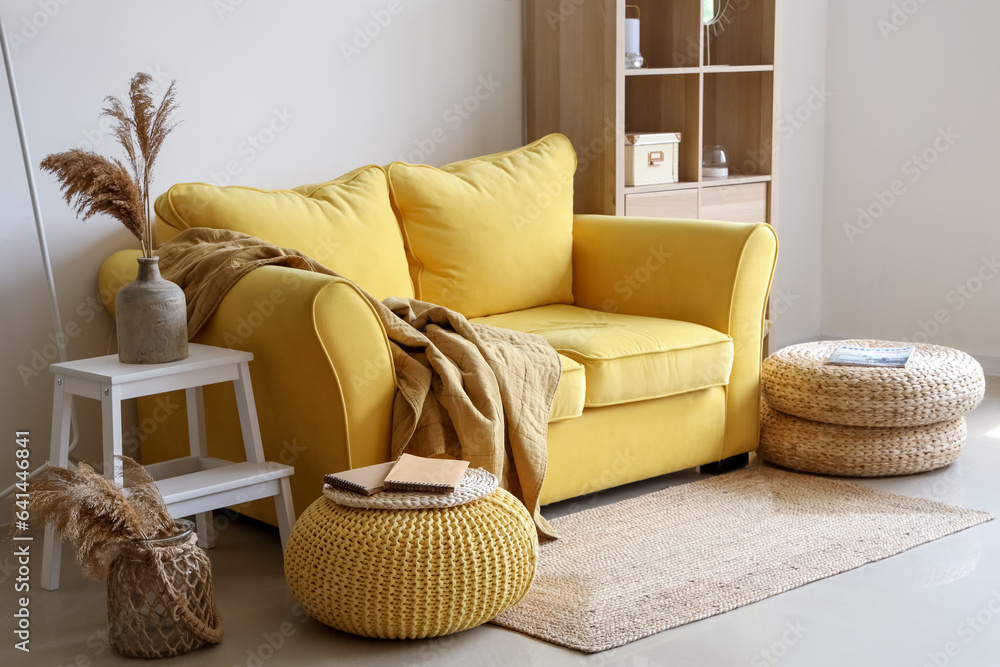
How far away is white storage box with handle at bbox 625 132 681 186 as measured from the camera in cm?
359

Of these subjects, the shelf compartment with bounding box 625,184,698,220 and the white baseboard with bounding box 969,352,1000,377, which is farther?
the white baseboard with bounding box 969,352,1000,377

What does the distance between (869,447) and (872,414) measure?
4.0 inches

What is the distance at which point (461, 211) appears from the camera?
3.17 meters

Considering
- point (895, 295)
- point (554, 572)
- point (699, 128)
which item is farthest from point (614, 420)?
point (895, 295)

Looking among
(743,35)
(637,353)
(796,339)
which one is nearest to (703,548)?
(637,353)

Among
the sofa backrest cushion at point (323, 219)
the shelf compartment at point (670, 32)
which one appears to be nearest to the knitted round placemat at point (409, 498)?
the sofa backrest cushion at point (323, 219)

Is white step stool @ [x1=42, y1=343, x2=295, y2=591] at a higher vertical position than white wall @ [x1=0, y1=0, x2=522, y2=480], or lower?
lower

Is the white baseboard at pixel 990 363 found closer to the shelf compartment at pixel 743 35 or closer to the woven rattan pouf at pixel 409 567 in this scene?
the shelf compartment at pixel 743 35

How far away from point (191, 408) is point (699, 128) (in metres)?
2.01

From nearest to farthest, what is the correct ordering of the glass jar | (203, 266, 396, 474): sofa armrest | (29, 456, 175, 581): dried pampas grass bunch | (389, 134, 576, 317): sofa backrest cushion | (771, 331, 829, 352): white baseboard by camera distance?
1. (29, 456, 175, 581): dried pampas grass bunch
2. (203, 266, 396, 474): sofa armrest
3. (389, 134, 576, 317): sofa backrest cushion
4. the glass jar
5. (771, 331, 829, 352): white baseboard

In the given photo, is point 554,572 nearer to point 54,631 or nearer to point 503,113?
point 54,631

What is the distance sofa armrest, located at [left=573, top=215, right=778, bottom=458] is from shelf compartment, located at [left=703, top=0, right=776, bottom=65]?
1.00 meters

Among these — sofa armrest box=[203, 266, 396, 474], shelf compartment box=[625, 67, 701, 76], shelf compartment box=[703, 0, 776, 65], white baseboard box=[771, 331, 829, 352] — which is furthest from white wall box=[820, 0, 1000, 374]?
sofa armrest box=[203, 266, 396, 474]

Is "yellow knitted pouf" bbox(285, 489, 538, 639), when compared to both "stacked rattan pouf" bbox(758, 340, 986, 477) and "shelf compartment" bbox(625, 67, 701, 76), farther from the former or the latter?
"shelf compartment" bbox(625, 67, 701, 76)
